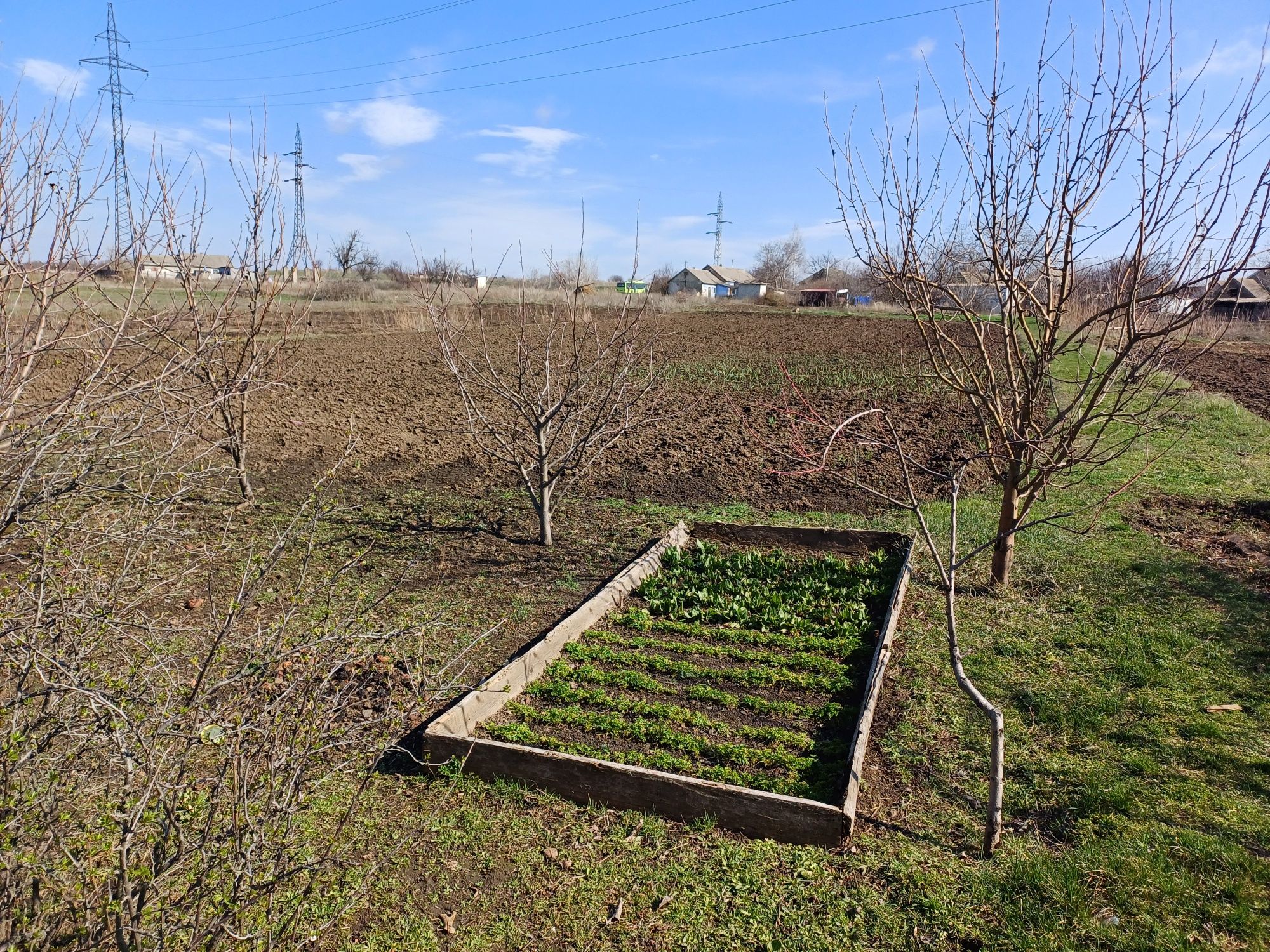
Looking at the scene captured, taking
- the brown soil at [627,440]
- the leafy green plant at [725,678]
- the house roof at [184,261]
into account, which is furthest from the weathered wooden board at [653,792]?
the house roof at [184,261]

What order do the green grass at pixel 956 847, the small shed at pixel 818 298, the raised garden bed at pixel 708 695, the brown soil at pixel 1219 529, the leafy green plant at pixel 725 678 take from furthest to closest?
the small shed at pixel 818 298 < the brown soil at pixel 1219 529 < the leafy green plant at pixel 725 678 < the raised garden bed at pixel 708 695 < the green grass at pixel 956 847

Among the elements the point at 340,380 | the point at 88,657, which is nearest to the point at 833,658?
the point at 88,657

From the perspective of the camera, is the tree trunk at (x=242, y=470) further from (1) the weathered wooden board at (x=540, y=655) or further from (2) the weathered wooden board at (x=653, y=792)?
(2) the weathered wooden board at (x=653, y=792)

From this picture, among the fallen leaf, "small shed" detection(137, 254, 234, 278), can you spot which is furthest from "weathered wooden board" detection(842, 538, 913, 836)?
"small shed" detection(137, 254, 234, 278)

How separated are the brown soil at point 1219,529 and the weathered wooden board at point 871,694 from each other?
2.73m

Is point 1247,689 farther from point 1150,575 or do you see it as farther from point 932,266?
point 932,266

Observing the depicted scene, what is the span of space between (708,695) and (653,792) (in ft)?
3.74

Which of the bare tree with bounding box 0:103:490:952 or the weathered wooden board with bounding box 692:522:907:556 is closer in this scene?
the bare tree with bounding box 0:103:490:952

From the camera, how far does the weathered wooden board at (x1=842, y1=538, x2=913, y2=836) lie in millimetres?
3625

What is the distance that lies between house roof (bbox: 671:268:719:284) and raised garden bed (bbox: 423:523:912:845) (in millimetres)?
79530

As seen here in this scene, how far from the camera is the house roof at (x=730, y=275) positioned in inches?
3568

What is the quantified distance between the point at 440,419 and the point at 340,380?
15.1 feet

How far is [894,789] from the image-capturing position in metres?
3.91

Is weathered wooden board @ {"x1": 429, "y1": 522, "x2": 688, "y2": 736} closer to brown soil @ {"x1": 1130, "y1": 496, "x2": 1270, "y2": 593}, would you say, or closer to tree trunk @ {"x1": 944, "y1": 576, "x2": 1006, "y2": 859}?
tree trunk @ {"x1": 944, "y1": 576, "x2": 1006, "y2": 859}
